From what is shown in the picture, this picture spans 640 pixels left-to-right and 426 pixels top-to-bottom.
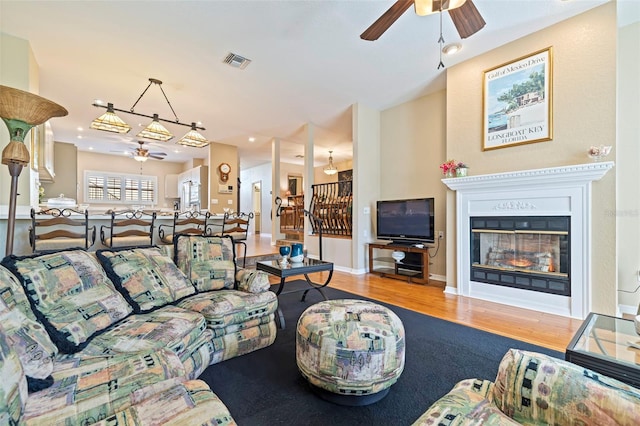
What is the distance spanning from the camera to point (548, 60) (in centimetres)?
310

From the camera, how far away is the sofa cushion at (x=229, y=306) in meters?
1.96

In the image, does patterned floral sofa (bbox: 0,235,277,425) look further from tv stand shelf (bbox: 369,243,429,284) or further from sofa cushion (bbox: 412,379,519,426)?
tv stand shelf (bbox: 369,243,429,284)

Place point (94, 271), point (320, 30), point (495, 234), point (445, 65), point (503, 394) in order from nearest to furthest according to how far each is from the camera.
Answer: point (503, 394)
point (94, 271)
point (320, 30)
point (495, 234)
point (445, 65)

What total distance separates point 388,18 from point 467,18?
0.63 metres

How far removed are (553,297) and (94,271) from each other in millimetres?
4275

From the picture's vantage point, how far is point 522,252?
133 inches

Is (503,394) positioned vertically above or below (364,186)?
below

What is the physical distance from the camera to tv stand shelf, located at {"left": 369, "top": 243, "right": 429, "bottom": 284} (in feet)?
14.2

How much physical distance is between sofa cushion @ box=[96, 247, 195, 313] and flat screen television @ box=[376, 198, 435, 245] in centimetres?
349

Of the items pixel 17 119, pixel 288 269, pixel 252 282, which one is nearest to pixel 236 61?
pixel 17 119

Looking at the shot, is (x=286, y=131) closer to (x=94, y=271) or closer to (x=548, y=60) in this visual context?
(x=548, y=60)

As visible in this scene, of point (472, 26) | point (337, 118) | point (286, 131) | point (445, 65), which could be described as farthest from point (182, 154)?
point (472, 26)

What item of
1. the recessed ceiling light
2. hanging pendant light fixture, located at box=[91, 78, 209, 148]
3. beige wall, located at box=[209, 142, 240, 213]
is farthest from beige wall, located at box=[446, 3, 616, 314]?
beige wall, located at box=[209, 142, 240, 213]

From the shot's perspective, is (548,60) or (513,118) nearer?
(548,60)
